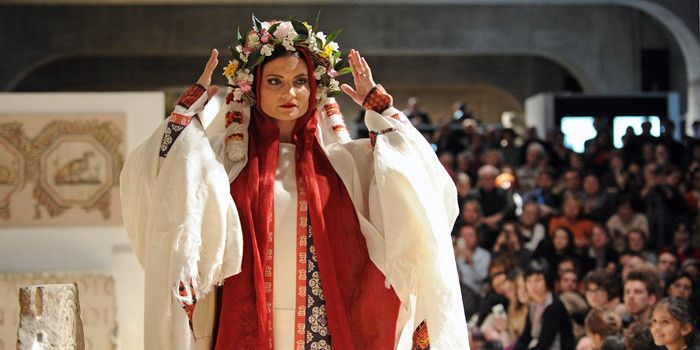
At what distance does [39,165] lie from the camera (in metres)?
7.08

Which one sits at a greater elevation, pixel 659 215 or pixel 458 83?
pixel 458 83

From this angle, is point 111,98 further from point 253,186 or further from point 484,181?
point 253,186

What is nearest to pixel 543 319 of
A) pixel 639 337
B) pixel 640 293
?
pixel 640 293

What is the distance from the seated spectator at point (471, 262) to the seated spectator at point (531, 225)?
0.41 m

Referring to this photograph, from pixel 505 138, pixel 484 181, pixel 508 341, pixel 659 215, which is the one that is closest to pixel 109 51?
pixel 505 138

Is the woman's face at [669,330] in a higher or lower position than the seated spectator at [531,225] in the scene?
lower

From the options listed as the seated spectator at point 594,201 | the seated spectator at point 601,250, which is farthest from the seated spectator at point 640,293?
the seated spectator at point 594,201

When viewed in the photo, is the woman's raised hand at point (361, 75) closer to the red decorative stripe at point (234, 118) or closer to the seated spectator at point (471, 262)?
the red decorative stripe at point (234, 118)

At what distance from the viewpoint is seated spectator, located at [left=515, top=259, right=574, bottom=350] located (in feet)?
21.7

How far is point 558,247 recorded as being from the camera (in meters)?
7.78

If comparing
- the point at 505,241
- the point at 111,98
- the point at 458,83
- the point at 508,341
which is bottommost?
the point at 508,341

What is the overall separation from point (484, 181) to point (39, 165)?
3.39 m

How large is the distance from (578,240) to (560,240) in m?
0.33

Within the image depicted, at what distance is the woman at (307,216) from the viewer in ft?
10.9
